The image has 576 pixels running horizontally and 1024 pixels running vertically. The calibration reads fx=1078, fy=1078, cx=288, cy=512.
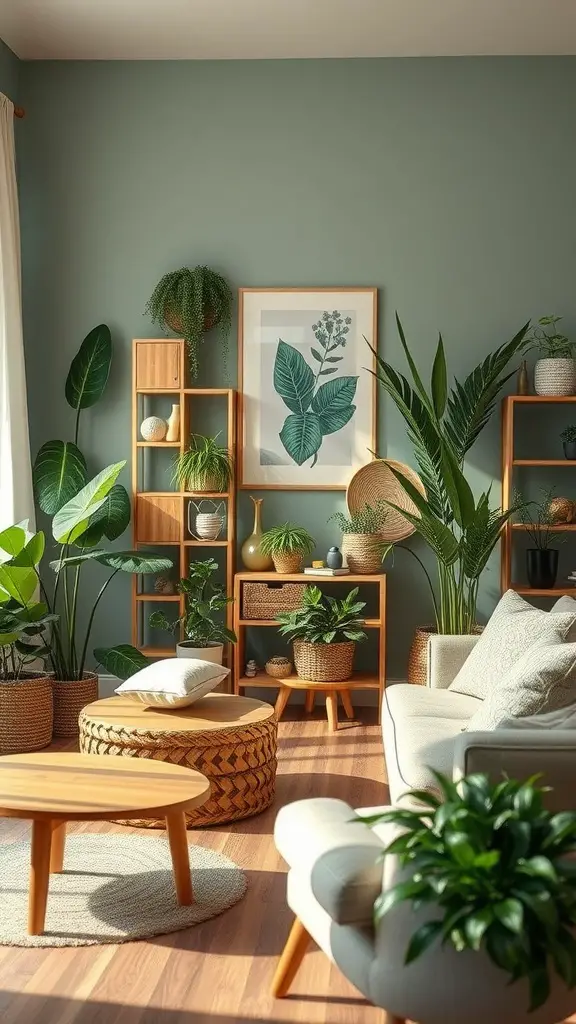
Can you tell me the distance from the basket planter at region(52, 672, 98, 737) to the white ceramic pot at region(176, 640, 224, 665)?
0.48 metres

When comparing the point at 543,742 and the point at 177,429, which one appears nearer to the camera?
the point at 543,742

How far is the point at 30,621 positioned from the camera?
466cm

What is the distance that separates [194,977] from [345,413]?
3551 millimetres

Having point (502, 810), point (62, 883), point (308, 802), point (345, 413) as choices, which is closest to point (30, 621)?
point (62, 883)

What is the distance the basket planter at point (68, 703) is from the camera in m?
5.06

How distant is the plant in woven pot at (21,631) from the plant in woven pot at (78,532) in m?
0.22

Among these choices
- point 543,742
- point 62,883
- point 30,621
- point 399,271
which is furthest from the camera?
point 399,271

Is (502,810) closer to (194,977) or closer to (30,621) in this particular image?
(194,977)

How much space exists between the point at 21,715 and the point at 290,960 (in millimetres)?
2506

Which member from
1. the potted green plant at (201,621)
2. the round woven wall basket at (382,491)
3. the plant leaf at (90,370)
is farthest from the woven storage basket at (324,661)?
the plant leaf at (90,370)

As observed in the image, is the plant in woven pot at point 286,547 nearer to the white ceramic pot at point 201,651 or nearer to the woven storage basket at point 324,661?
the woven storage basket at point 324,661

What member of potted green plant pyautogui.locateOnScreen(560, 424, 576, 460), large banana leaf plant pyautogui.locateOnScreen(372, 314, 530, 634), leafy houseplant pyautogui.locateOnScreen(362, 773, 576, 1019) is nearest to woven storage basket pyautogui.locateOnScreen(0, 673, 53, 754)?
large banana leaf plant pyautogui.locateOnScreen(372, 314, 530, 634)

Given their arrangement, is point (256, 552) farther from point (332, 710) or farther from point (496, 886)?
point (496, 886)

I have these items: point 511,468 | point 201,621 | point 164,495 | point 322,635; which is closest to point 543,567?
point 511,468
